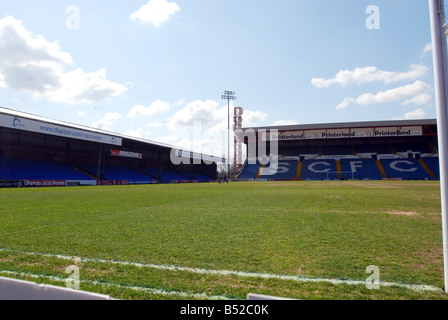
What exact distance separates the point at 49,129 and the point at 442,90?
102 feet

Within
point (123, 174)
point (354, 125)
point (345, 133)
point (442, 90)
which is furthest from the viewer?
point (345, 133)

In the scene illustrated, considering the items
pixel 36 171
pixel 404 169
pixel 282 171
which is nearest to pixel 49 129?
pixel 36 171

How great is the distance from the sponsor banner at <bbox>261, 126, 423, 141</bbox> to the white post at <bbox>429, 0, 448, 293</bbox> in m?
54.6

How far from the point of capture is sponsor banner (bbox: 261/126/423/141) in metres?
50.8

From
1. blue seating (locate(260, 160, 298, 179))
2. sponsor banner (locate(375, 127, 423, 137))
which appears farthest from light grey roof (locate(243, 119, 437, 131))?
blue seating (locate(260, 160, 298, 179))

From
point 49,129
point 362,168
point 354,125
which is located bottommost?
point 362,168

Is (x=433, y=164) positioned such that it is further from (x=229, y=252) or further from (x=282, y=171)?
(x=229, y=252)

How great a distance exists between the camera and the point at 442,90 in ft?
8.91

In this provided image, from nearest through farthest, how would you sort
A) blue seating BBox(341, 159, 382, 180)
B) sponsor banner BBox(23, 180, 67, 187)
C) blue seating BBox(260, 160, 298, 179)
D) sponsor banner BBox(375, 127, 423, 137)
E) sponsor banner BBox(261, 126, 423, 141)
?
1. sponsor banner BBox(23, 180, 67, 187)
2. blue seating BBox(341, 159, 382, 180)
3. sponsor banner BBox(375, 127, 423, 137)
4. sponsor banner BBox(261, 126, 423, 141)
5. blue seating BBox(260, 160, 298, 179)

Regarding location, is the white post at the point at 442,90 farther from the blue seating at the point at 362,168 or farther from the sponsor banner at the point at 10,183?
the blue seating at the point at 362,168

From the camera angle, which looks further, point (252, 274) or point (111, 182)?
point (111, 182)

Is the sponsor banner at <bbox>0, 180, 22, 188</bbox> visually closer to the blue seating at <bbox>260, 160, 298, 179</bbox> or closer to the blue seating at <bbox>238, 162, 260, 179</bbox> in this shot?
the blue seating at <bbox>238, 162, 260, 179</bbox>
